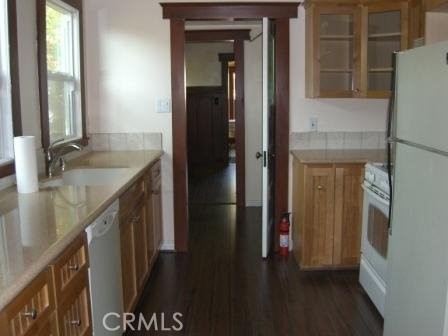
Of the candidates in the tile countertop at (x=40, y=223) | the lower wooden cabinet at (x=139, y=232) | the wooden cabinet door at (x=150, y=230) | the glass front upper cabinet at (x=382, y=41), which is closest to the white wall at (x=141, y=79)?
the glass front upper cabinet at (x=382, y=41)

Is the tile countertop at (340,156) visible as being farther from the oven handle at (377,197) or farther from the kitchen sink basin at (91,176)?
the kitchen sink basin at (91,176)

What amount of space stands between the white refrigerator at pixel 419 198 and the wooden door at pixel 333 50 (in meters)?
1.40

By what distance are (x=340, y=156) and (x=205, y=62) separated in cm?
561

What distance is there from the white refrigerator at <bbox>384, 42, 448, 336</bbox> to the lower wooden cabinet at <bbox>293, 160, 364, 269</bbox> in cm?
112

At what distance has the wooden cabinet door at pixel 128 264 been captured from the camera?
2547 mm

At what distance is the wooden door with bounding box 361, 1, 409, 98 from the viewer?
11.5ft

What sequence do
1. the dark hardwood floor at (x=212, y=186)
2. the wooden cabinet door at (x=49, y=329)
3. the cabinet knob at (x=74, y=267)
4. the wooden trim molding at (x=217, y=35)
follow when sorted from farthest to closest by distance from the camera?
the dark hardwood floor at (x=212, y=186) < the wooden trim molding at (x=217, y=35) < the cabinet knob at (x=74, y=267) < the wooden cabinet door at (x=49, y=329)

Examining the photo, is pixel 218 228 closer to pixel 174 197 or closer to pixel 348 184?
pixel 174 197

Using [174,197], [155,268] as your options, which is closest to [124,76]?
[174,197]

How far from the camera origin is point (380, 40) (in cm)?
359

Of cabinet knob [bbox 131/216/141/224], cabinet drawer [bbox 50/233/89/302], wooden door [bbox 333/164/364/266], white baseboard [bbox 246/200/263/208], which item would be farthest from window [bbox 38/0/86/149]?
white baseboard [bbox 246/200/263/208]

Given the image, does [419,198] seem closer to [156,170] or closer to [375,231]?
[375,231]

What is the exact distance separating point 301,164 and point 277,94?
68cm

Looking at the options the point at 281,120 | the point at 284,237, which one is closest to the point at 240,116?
the point at 281,120
